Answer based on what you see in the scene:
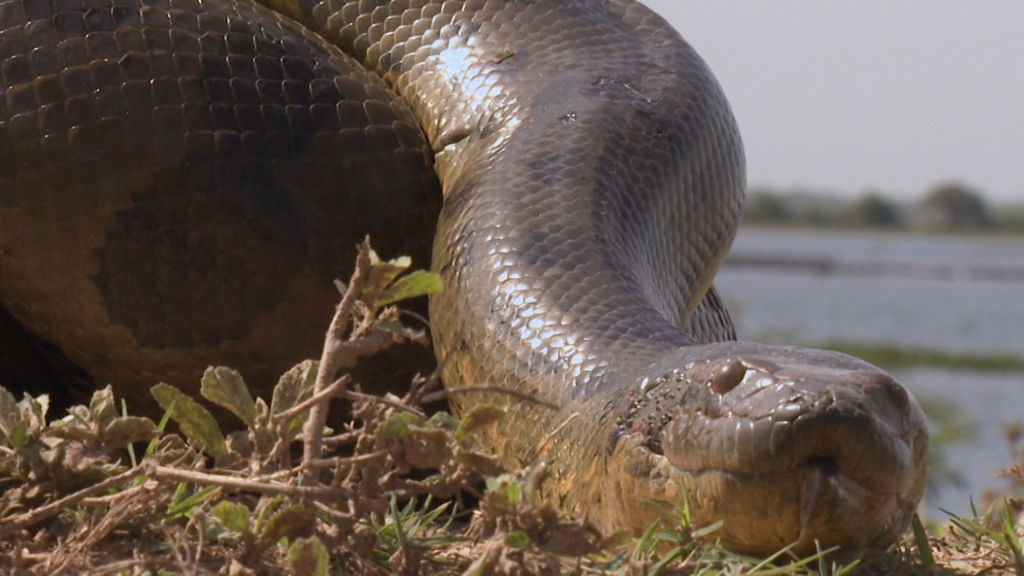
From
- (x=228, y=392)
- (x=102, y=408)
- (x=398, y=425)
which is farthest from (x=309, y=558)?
(x=102, y=408)

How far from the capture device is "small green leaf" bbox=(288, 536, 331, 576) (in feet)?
8.15

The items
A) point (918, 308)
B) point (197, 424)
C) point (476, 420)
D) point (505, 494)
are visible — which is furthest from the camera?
point (918, 308)

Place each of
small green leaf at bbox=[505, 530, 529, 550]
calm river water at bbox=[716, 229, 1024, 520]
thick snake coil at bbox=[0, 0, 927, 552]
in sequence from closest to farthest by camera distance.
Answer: small green leaf at bbox=[505, 530, 529, 550]
thick snake coil at bbox=[0, 0, 927, 552]
calm river water at bbox=[716, 229, 1024, 520]

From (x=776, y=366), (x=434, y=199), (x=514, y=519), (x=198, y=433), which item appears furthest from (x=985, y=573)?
(x=434, y=199)

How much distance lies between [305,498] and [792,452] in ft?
2.58

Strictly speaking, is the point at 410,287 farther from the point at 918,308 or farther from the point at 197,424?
the point at 918,308

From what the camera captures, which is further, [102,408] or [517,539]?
[102,408]

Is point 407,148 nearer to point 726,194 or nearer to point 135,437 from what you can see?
point 726,194

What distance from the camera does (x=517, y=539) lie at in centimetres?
259

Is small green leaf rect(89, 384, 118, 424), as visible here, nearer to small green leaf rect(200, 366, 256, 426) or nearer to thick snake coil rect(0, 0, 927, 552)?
small green leaf rect(200, 366, 256, 426)

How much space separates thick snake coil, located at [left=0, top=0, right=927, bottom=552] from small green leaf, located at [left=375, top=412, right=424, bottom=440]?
28.2 inches

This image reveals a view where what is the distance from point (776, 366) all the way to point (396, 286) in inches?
26.8

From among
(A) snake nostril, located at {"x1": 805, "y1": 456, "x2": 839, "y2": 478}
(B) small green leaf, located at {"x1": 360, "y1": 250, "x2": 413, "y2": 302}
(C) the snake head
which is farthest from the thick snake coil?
(B) small green leaf, located at {"x1": 360, "y1": 250, "x2": 413, "y2": 302}

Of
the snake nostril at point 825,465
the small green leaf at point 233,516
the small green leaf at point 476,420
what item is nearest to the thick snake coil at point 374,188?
the snake nostril at point 825,465
